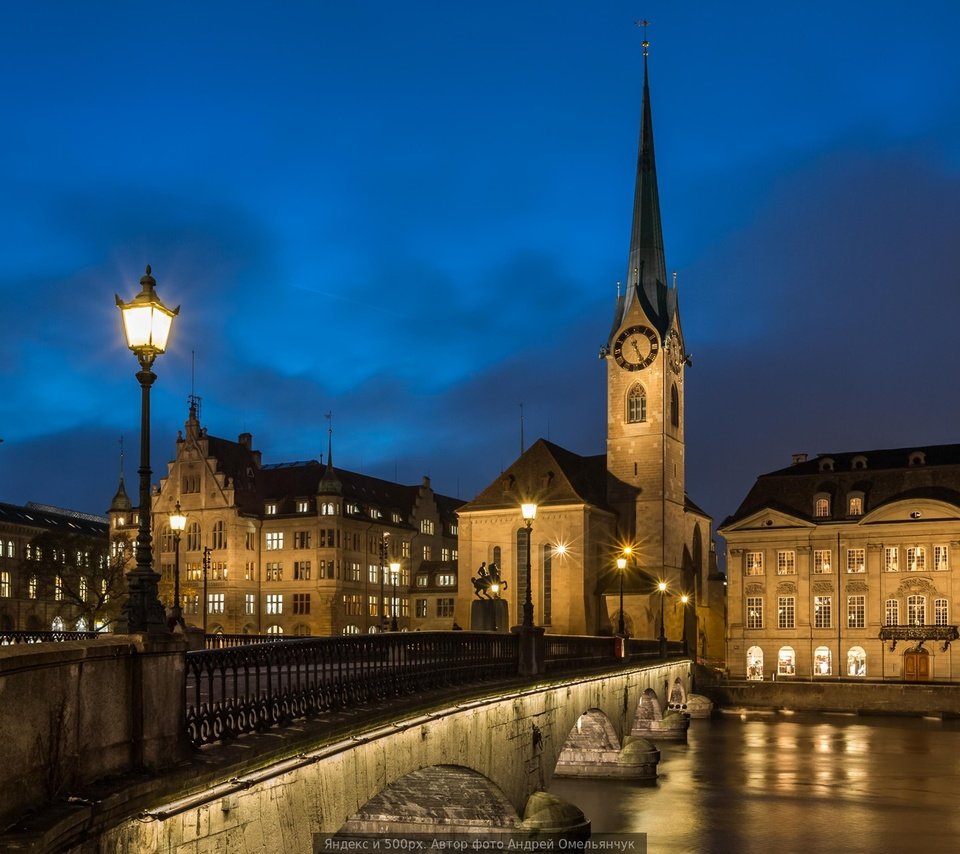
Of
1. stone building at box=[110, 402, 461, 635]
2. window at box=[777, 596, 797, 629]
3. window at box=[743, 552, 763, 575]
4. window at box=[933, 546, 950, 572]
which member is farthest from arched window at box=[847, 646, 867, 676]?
stone building at box=[110, 402, 461, 635]

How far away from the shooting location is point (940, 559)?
79.2 m

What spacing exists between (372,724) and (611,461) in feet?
233

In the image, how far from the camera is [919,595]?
262 feet

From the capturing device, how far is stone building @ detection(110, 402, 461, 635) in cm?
9419

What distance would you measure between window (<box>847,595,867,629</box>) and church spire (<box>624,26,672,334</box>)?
896 inches

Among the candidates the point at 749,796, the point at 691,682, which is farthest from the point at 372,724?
the point at 691,682

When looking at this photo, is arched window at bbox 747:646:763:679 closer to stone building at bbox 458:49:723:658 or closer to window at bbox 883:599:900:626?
stone building at bbox 458:49:723:658

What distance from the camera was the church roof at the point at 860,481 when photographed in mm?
81375

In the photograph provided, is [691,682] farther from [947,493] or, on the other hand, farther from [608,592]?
[947,493]

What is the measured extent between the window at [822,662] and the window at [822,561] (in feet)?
16.9

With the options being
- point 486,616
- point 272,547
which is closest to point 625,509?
point 272,547

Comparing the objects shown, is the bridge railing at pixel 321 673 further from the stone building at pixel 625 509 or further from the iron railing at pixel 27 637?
the stone building at pixel 625 509

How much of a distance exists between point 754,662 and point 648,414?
737 inches

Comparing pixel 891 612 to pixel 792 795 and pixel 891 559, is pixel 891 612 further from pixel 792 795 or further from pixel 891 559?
pixel 792 795
